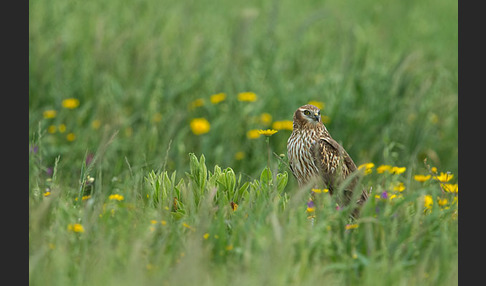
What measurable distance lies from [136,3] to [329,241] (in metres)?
7.07

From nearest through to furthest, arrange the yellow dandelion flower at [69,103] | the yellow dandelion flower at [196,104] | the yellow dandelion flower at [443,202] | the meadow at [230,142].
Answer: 1. the meadow at [230,142]
2. the yellow dandelion flower at [443,202]
3. the yellow dandelion flower at [69,103]
4. the yellow dandelion flower at [196,104]

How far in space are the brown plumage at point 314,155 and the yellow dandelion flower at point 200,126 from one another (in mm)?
1828

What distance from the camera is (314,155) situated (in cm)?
565

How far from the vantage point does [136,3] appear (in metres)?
10.3

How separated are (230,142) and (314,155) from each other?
6.75 feet

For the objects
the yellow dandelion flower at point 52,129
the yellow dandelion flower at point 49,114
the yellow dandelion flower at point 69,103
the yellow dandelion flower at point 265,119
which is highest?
the yellow dandelion flower at point 265,119

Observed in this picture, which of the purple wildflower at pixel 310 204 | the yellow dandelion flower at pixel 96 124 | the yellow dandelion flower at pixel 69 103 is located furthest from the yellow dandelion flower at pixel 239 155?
the purple wildflower at pixel 310 204

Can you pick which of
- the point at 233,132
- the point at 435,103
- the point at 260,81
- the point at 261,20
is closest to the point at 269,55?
the point at 260,81

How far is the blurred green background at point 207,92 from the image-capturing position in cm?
743

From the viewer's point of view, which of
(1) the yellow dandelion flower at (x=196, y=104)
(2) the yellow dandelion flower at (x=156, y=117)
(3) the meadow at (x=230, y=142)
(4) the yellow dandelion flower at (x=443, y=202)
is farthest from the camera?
(1) the yellow dandelion flower at (x=196, y=104)

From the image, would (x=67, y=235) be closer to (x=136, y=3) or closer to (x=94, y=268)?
(x=94, y=268)

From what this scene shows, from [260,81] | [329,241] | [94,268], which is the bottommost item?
[94,268]

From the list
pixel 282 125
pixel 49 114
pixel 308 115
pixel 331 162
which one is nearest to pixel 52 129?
pixel 49 114

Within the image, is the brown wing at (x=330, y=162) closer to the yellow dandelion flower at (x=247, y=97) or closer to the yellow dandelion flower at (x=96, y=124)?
the yellow dandelion flower at (x=247, y=97)
